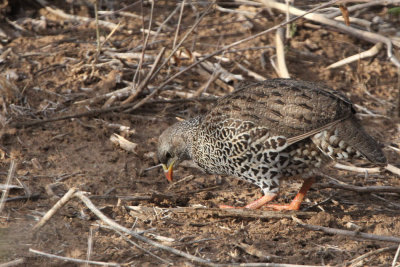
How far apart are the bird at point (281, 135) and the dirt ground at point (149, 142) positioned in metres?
0.45

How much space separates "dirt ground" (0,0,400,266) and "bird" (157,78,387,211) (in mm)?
451

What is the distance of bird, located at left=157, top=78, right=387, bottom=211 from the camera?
5.54 metres

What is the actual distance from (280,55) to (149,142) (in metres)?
2.34

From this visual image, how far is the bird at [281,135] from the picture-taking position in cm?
554

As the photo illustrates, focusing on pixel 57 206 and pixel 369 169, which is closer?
pixel 57 206

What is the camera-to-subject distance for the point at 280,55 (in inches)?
324

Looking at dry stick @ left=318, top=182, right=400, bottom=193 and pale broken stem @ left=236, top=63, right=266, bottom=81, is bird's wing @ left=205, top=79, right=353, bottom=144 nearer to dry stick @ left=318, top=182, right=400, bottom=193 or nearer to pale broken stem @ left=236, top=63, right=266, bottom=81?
dry stick @ left=318, top=182, right=400, bottom=193

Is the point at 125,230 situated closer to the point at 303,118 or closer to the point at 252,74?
the point at 303,118

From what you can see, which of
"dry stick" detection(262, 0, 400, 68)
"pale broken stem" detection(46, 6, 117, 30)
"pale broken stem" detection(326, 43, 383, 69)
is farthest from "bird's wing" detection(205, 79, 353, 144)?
"pale broken stem" detection(46, 6, 117, 30)

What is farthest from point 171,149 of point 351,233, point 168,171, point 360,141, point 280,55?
point 280,55

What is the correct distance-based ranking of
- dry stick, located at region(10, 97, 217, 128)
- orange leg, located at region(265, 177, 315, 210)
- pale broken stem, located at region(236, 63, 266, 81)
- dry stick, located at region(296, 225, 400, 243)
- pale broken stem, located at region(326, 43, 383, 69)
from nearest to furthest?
dry stick, located at region(296, 225, 400, 243), orange leg, located at region(265, 177, 315, 210), dry stick, located at region(10, 97, 217, 128), pale broken stem, located at region(236, 63, 266, 81), pale broken stem, located at region(326, 43, 383, 69)

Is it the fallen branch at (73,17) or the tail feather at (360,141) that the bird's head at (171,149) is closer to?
the tail feather at (360,141)

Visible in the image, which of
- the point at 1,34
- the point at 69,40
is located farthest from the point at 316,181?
the point at 1,34

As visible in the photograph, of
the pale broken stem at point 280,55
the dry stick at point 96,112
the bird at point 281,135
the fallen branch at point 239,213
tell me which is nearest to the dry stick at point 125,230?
the fallen branch at point 239,213
